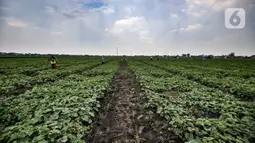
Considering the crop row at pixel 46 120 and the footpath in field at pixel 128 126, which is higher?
the crop row at pixel 46 120

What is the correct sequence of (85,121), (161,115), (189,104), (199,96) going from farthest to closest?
(199,96), (189,104), (161,115), (85,121)

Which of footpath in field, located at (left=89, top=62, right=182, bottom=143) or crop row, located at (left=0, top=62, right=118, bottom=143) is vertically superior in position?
crop row, located at (left=0, top=62, right=118, bottom=143)

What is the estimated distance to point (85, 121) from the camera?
20.5 ft

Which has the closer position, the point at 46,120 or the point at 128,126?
the point at 46,120

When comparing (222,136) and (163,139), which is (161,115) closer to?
(163,139)

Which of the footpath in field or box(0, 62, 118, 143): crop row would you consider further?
the footpath in field

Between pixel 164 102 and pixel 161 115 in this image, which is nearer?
pixel 161 115

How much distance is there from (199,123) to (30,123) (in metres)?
5.32

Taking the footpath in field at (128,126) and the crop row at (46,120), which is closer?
the crop row at (46,120)

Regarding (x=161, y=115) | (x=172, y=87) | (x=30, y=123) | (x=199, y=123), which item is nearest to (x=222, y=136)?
(x=199, y=123)

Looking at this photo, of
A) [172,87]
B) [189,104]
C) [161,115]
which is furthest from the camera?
[172,87]

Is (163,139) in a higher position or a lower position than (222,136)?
lower

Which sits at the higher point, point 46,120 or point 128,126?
point 46,120

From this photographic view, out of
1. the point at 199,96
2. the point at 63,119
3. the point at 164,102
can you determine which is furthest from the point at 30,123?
the point at 199,96
